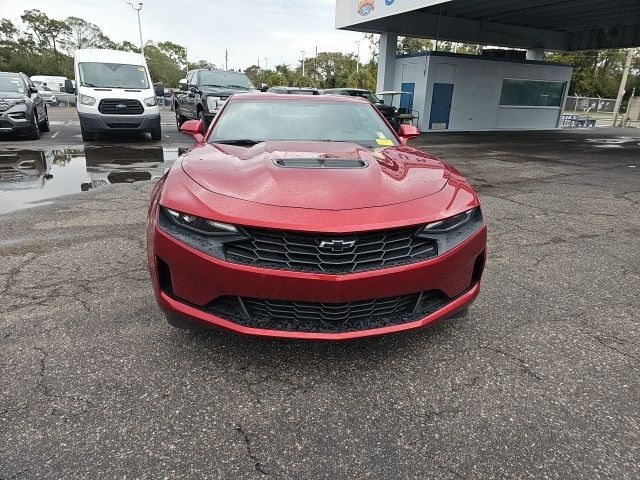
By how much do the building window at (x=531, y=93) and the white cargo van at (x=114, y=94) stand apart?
17.1 m

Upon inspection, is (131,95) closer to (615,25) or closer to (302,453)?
(302,453)

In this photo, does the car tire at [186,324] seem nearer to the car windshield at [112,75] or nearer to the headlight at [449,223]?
the headlight at [449,223]

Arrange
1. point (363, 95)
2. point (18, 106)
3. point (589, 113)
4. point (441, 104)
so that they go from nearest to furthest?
point (18, 106), point (363, 95), point (441, 104), point (589, 113)

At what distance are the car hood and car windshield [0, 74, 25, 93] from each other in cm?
1121

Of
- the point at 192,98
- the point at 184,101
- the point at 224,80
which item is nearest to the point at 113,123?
the point at 192,98

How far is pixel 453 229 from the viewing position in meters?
2.36

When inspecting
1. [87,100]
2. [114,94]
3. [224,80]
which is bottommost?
[87,100]

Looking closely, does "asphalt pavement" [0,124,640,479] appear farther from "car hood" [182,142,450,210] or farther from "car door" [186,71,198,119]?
"car door" [186,71,198,119]

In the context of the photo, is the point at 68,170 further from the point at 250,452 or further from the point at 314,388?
the point at 250,452

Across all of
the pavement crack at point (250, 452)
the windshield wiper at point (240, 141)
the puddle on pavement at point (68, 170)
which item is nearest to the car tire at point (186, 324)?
the pavement crack at point (250, 452)

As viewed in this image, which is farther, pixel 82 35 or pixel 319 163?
pixel 82 35

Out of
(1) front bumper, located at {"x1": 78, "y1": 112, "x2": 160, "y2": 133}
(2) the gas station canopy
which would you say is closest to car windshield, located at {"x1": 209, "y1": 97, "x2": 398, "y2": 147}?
(1) front bumper, located at {"x1": 78, "y1": 112, "x2": 160, "y2": 133}

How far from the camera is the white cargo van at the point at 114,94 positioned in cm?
1077

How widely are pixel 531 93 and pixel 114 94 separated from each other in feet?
67.1
